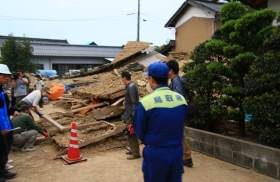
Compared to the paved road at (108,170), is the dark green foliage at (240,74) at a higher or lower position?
higher

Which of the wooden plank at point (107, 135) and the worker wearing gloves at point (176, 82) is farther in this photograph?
the wooden plank at point (107, 135)

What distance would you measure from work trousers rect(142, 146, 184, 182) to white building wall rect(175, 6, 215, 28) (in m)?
16.2

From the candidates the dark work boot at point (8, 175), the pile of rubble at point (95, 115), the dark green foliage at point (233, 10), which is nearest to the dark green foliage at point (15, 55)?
the pile of rubble at point (95, 115)

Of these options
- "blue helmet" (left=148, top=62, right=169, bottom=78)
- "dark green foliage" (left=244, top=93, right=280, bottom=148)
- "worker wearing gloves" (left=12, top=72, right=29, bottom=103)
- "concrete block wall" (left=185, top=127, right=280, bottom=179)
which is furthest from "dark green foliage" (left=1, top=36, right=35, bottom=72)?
"blue helmet" (left=148, top=62, right=169, bottom=78)

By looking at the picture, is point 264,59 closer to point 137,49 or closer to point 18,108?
point 18,108

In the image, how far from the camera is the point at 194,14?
19969 millimetres

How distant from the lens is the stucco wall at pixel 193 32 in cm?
1876

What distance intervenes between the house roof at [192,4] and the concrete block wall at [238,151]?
492 inches

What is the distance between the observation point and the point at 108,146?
7.27 meters

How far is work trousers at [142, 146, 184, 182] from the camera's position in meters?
3.03

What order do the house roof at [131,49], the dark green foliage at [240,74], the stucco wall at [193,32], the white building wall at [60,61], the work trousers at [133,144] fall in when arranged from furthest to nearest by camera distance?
the white building wall at [60,61] < the stucco wall at [193,32] < the house roof at [131,49] < the work trousers at [133,144] < the dark green foliage at [240,74]

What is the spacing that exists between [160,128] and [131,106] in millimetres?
3203

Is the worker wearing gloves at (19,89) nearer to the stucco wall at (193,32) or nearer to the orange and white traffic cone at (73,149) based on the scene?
the orange and white traffic cone at (73,149)

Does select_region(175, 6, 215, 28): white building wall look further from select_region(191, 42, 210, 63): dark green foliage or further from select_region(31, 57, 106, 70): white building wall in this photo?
select_region(31, 57, 106, 70): white building wall
